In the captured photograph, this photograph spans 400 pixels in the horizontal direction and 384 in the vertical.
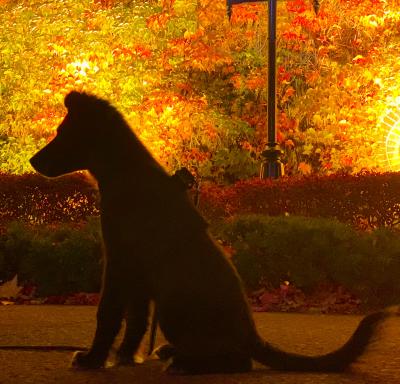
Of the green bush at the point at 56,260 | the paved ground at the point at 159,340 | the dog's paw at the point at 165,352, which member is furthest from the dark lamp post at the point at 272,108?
the dog's paw at the point at 165,352

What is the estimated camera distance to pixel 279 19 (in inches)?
711

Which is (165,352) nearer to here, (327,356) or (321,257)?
(327,356)

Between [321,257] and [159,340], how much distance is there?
2714 millimetres

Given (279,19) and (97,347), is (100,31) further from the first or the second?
(97,347)

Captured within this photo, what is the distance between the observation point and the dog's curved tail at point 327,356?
4.64 metres

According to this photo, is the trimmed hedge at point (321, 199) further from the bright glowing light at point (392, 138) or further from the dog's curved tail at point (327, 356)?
the bright glowing light at point (392, 138)

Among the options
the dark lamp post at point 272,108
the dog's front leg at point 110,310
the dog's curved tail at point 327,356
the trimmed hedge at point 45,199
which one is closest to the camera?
the dog's curved tail at point 327,356

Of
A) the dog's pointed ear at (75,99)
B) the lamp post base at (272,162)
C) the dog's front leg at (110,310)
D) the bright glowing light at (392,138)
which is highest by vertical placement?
the bright glowing light at (392,138)

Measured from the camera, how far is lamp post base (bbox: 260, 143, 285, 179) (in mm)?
13328

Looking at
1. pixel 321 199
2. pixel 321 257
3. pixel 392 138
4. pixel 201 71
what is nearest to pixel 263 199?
pixel 321 199

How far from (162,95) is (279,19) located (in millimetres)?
2812

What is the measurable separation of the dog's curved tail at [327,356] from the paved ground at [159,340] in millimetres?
57

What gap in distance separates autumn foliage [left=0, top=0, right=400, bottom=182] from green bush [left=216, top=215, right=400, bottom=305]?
7.62 metres

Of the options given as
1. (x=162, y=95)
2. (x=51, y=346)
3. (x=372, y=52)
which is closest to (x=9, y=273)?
(x=51, y=346)
